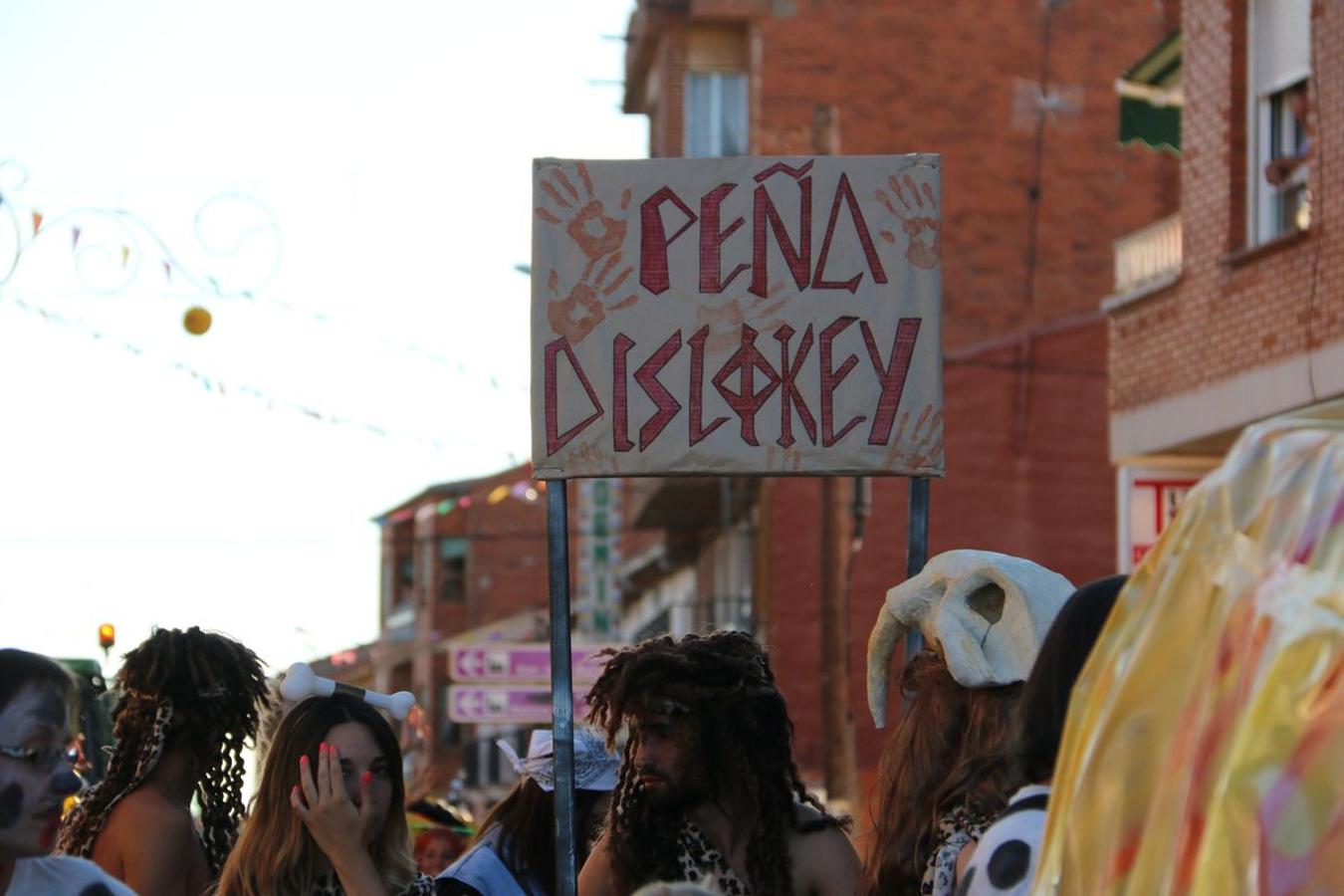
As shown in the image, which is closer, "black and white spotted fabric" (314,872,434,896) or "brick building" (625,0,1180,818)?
"black and white spotted fabric" (314,872,434,896)

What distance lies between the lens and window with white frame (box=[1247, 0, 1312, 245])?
1509 cm

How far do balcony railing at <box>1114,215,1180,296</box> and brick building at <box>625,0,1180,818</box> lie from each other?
12.8m

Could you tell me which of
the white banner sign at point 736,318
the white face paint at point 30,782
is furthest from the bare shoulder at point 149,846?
the white face paint at point 30,782

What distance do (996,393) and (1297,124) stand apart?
15.5 m

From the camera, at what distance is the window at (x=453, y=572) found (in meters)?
68.6

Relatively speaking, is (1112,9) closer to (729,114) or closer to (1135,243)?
(729,114)

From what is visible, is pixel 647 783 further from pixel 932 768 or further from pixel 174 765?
pixel 174 765

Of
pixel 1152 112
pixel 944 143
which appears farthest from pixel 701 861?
pixel 944 143

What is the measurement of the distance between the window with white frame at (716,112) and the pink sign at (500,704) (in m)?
14.6

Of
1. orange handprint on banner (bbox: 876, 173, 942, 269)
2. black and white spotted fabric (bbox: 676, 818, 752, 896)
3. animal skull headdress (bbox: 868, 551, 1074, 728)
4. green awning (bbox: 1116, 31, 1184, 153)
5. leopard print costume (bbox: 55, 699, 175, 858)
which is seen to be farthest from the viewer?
green awning (bbox: 1116, 31, 1184, 153)

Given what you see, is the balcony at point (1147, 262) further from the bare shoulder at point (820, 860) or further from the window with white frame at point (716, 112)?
the window with white frame at point (716, 112)

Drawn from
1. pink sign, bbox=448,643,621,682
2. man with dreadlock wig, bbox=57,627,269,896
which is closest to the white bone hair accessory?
man with dreadlock wig, bbox=57,627,269,896

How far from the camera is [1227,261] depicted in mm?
15516

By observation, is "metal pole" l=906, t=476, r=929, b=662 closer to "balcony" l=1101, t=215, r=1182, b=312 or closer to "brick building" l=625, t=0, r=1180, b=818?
"balcony" l=1101, t=215, r=1182, b=312
